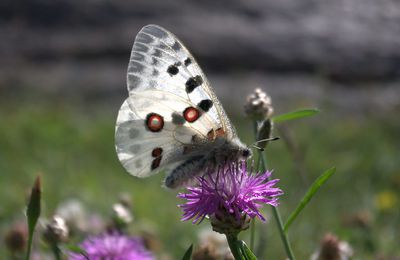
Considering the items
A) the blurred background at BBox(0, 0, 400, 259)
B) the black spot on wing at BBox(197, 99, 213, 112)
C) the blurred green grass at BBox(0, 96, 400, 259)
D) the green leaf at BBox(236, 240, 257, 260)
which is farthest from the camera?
the blurred background at BBox(0, 0, 400, 259)

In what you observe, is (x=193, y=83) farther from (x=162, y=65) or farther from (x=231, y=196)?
(x=231, y=196)

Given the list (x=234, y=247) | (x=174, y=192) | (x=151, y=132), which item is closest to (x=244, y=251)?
(x=234, y=247)

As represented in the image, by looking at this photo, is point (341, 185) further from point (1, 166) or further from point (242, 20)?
point (242, 20)

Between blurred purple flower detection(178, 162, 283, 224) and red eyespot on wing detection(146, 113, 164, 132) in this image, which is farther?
red eyespot on wing detection(146, 113, 164, 132)

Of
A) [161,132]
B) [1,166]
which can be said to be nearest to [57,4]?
[1,166]

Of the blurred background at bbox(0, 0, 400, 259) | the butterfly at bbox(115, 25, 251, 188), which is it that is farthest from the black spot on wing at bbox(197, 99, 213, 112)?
the blurred background at bbox(0, 0, 400, 259)

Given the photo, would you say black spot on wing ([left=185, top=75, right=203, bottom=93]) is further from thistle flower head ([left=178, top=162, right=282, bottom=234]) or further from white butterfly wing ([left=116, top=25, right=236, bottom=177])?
thistle flower head ([left=178, top=162, right=282, bottom=234])
